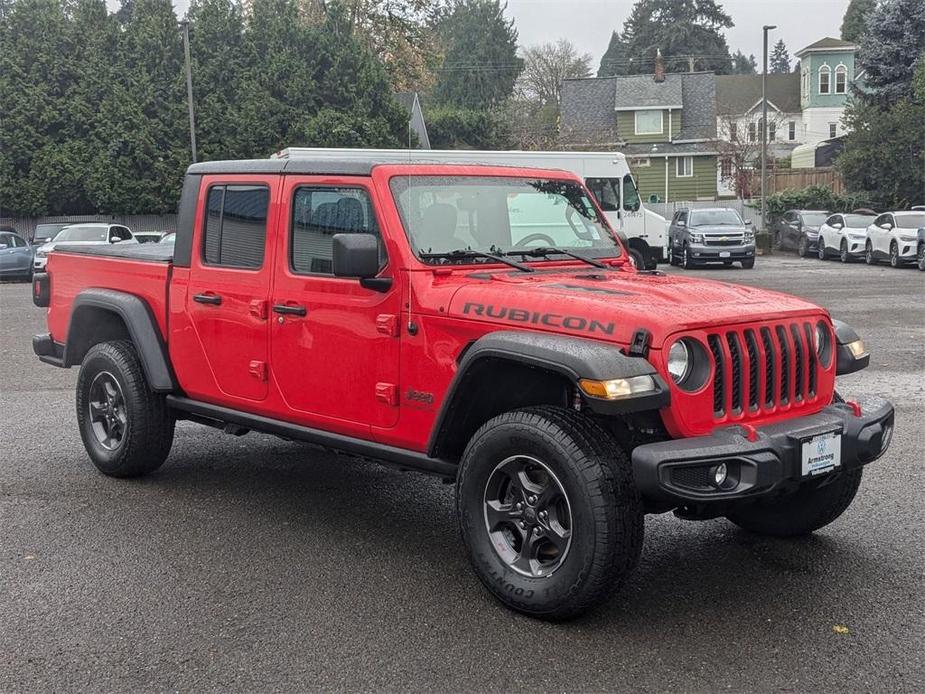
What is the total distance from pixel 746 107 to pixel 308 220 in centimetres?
6623

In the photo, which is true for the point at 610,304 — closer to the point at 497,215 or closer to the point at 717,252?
the point at 497,215

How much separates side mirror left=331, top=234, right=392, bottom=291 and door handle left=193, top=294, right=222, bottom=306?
1.27 m

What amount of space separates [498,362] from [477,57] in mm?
78825

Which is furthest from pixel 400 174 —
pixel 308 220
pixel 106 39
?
pixel 106 39

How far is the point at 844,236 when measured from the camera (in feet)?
99.6

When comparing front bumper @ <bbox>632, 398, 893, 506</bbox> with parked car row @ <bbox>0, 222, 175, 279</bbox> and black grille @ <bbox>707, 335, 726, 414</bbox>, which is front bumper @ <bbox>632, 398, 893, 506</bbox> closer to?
black grille @ <bbox>707, 335, 726, 414</bbox>

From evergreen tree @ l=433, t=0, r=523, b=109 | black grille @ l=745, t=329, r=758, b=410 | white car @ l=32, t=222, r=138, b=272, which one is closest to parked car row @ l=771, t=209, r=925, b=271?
white car @ l=32, t=222, r=138, b=272

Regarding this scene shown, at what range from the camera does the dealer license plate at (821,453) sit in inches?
168

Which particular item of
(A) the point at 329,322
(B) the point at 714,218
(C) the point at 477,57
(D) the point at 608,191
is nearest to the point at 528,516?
(A) the point at 329,322

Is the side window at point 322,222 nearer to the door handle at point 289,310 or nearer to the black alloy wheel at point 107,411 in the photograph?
the door handle at point 289,310

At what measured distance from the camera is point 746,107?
67.4 m

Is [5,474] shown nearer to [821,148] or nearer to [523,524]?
[523,524]

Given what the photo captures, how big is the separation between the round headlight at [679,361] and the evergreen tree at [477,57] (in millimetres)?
72588

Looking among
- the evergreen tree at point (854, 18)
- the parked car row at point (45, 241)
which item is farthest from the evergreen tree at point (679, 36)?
the parked car row at point (45, 241)
